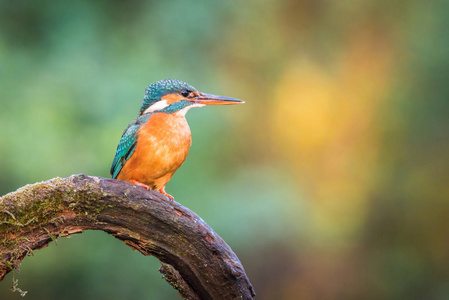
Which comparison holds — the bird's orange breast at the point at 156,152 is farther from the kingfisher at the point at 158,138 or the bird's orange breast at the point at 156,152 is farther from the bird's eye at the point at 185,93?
the bird's eye at the point at 185,93

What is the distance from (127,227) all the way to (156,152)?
564 millimetres

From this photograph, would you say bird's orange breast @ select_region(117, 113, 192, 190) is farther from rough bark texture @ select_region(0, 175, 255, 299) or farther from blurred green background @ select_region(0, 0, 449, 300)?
blurred green background @ select_region(0, 0, 449, 300)

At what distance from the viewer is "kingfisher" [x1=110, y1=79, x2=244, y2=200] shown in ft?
9.62

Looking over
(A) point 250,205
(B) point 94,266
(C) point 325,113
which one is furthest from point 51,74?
(C) point 325,113

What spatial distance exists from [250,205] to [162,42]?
2.17 metres

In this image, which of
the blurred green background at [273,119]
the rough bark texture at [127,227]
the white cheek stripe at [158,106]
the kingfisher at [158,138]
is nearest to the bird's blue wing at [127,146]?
the kingfisher at [158,138]

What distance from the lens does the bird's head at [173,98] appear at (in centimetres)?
312

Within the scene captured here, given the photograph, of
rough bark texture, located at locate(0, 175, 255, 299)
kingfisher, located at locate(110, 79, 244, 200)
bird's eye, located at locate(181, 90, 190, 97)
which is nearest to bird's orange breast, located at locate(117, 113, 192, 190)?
kingfisher, located at locate(110, 79, 244, 200)

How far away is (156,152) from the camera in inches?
115

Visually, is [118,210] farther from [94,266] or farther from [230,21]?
[230,21]

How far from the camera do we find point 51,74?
17.8 ft

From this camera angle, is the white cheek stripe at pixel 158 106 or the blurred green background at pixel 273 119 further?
the blurred green background at pixel 273 119

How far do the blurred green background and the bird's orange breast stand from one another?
1.93 m

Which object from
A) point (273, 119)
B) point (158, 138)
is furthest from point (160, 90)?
point (273, 119)
